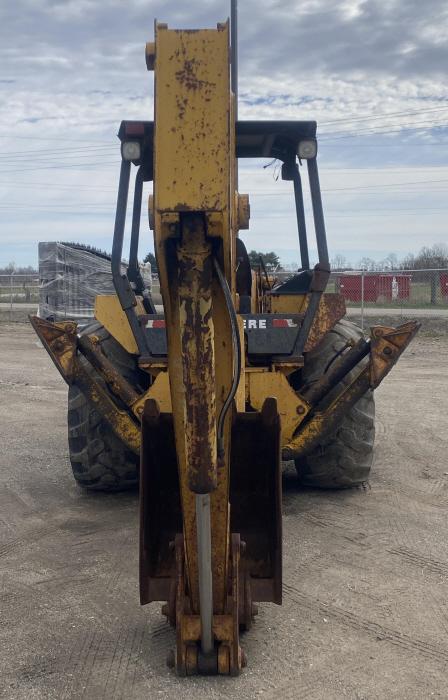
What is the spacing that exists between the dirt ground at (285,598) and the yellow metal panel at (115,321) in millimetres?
1140

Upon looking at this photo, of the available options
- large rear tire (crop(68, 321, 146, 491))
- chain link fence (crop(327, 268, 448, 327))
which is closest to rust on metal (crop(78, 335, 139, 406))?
large rear tire (crop(68, 321, 146, 491))

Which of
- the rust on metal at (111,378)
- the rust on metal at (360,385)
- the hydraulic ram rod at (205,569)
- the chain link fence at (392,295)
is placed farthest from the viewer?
the chain link fence at (392,295)

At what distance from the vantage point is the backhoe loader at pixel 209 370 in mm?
2580

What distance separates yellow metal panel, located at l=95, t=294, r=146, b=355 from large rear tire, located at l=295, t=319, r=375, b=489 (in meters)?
1.28

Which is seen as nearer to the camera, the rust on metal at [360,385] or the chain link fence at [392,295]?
the rust on metal at [360,385]

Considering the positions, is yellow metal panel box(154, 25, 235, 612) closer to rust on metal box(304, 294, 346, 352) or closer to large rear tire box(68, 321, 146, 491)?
rust on metal box(304, 294, 346, 352)

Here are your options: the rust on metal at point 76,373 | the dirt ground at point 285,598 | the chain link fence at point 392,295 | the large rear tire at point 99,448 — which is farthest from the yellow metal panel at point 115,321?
the chain link fence at point 392,295

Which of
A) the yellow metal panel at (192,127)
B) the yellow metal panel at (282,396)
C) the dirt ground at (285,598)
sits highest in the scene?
the yellow metal panel at (192,127)

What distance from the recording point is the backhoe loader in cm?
258

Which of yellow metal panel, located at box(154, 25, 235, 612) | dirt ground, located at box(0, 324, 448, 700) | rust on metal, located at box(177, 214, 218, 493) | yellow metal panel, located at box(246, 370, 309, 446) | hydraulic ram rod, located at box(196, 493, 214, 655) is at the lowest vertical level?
dirt ground, located at box(0, 324, 448, 700)

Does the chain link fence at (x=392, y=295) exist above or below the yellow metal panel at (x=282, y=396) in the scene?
above

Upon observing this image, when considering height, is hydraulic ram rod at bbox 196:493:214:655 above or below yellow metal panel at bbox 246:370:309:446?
below

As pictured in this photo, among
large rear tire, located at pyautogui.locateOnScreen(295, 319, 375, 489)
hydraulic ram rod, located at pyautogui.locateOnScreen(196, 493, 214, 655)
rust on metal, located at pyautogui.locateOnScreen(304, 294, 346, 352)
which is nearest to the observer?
hydraulic ram rod, located at pyautogui.locateOnScreen(196, 493, 214, 655)

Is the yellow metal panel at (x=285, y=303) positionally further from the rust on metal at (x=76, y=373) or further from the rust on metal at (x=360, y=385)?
the rust on metal at (x=76, y=373)
